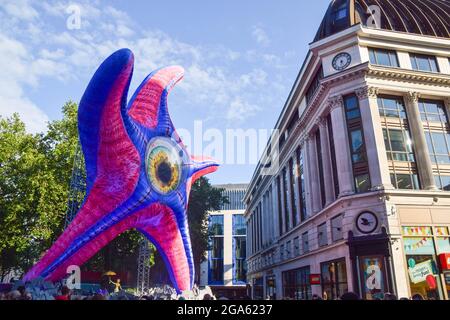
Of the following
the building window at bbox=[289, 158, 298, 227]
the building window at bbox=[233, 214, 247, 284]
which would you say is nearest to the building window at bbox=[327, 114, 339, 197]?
the building window at bbox=[289, 158, 298, 227]

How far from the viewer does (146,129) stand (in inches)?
772

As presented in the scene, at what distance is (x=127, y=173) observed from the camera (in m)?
17.8

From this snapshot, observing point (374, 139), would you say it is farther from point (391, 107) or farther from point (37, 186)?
point (37, 186)

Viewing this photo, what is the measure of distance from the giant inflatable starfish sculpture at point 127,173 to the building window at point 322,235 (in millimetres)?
11741

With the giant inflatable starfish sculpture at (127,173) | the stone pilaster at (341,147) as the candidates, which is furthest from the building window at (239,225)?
the giant inflatable starfish sculpture at (127,173)

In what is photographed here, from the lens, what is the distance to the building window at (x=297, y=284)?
3259cm

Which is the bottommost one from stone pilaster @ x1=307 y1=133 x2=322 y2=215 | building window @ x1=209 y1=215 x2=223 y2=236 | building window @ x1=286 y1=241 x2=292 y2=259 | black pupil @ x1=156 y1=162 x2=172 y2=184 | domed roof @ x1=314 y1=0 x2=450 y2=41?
building window @ x1=286 y1=241 x2=292 y2=259

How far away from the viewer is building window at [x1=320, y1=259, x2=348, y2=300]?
2445cm

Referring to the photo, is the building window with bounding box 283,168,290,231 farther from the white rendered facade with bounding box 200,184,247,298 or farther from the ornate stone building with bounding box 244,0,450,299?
the white rendered facade with bounding box 200,184,247,298

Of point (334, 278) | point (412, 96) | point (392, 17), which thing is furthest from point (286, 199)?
point (392, 17)

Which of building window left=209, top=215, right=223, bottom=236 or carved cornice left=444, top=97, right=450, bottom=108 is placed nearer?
carved cornice left=444, top=97, right=450, bottom=108

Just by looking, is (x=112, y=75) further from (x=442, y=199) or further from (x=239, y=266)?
(x=239, y=266)

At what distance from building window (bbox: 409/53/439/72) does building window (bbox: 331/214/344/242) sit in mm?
14023
